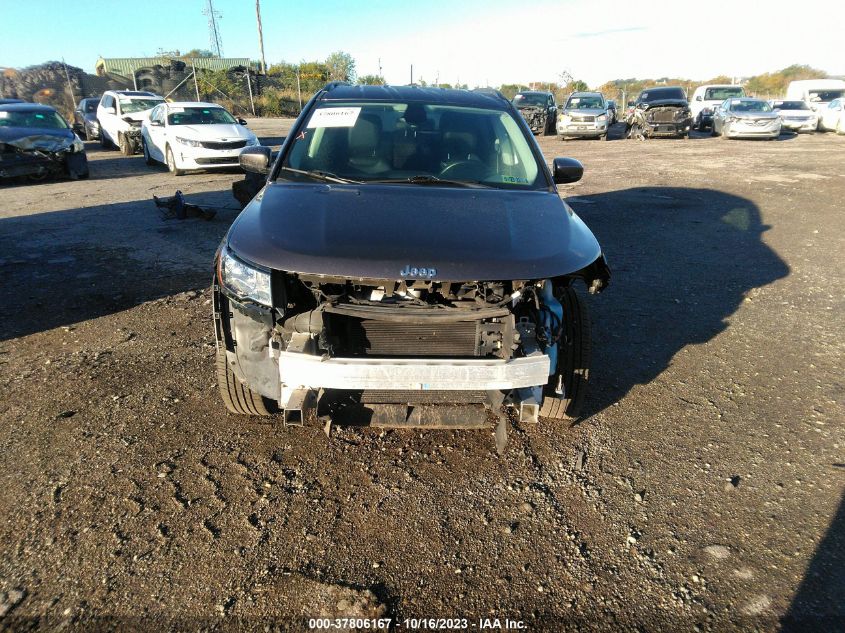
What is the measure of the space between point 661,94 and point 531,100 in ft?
15.6

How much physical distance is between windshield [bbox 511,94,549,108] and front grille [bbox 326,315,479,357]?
21184 millimetres

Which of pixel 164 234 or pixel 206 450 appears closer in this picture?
pixel 206 450

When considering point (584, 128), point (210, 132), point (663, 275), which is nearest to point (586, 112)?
point (584, 128)

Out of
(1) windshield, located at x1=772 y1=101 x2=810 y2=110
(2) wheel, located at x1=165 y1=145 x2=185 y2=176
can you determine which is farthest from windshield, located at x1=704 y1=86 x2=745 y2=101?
(2) wheel, located at x1=165 y1=145 x2=185 y2=176

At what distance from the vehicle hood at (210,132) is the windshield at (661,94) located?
1534cm

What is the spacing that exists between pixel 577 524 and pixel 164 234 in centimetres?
668

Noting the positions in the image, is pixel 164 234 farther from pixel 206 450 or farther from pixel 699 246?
pixel 699 246

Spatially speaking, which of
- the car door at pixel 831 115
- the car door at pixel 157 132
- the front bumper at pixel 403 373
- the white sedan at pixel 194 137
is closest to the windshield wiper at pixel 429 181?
the front bumper at pixel 403 373

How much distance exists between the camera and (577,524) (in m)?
2.56

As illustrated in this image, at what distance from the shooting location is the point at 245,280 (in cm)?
265

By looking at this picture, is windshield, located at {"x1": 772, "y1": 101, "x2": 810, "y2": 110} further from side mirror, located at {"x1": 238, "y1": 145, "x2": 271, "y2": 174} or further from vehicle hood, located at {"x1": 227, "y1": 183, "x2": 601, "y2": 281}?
side mirror, located at {"x1": 238, "y1": 145, "x2": 271, "y2": 174}

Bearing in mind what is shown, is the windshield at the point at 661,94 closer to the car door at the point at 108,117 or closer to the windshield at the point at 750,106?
the windshield at the point at 750,106

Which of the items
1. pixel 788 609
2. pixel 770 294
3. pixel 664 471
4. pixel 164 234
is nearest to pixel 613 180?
pixel 770 294

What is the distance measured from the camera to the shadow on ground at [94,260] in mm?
4953
